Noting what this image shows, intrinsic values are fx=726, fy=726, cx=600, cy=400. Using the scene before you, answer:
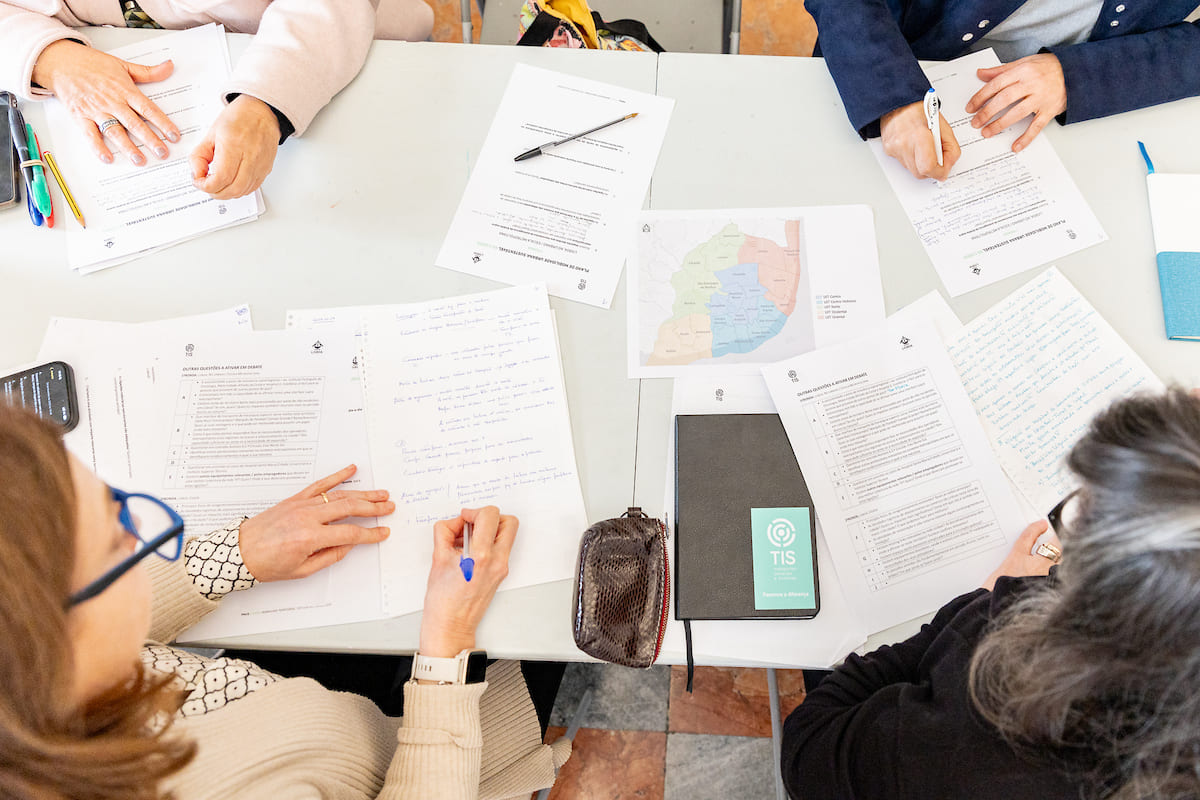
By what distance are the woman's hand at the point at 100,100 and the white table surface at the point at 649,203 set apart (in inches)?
2.9

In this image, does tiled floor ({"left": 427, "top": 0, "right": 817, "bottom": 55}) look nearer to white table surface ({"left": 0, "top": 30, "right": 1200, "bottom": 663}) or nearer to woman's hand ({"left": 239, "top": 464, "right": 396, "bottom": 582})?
white table surface ({"left": 0, "top": 30, "right": 1200, "bottom": 663})

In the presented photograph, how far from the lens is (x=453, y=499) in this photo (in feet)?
2.94

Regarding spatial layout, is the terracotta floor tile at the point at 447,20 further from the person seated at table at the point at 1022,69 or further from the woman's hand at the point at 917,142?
the woman's hand at the point at 917,142

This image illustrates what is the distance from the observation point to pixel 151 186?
1.02 metres

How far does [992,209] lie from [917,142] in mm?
142

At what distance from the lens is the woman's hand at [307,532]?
832 millimetres

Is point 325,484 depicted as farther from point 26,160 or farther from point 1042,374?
point 1042,374

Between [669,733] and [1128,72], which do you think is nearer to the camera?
[1128,72]

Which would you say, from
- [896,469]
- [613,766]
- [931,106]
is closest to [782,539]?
[896,469]

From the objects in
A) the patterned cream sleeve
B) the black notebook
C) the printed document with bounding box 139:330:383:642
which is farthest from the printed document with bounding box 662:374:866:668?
the patterned cream sleeve

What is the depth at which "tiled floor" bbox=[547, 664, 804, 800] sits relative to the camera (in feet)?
4.70

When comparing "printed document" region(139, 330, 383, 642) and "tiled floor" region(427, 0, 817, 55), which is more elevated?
"tiled floor" region(427, 0, 817, 55)

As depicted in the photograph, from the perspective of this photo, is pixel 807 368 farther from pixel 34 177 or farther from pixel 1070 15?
pixel 34 177

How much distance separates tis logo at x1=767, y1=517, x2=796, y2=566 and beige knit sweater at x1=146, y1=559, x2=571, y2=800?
37 cm
